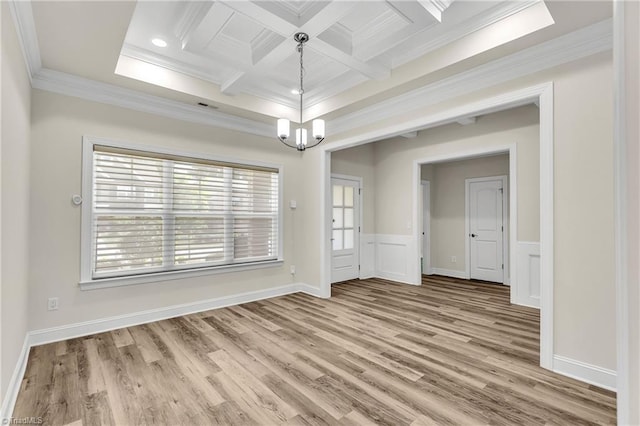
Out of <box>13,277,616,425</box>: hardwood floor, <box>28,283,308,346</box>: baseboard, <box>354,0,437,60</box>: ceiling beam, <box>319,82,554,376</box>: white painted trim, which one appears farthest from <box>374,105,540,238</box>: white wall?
<box>354,0,437,60</box>: ceiling beam

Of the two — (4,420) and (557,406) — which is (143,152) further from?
(557,406)

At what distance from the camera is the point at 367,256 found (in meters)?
6.33

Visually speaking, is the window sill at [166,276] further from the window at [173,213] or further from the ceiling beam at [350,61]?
the ceiling beam at [350,61]

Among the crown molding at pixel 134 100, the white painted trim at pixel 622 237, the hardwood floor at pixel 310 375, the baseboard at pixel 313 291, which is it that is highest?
the crown molding at pixel 134 100

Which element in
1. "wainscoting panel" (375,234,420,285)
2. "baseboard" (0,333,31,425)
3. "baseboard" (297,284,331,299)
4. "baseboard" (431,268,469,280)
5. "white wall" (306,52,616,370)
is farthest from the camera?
"baseboard" (431,268,469,280)

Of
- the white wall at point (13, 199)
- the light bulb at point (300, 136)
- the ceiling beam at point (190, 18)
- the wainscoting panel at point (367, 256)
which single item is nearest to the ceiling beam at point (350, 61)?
the light bulb at point (300, 136)

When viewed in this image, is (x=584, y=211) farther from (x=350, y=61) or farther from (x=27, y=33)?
(x=27, y=33)

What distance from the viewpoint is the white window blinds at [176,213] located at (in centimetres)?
339

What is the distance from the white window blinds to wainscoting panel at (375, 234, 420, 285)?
8.05 ft

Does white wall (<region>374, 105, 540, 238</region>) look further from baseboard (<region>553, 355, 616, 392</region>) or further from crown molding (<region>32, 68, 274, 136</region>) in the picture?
crown molding (<region>32, 68, 274, 136</region>)

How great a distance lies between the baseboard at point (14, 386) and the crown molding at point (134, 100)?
97.9 inches

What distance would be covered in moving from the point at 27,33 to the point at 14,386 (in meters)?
2.62

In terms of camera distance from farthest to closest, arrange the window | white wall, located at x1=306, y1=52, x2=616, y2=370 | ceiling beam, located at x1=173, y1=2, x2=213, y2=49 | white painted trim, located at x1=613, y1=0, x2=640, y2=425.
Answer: the window, ceiling beam, located at x1=173, y1=2, x2=213, y2=49, white wall, located at x1=306, y1=52, x2=616, y2=370, white painted trim, located at x1=613, y1=0, x2=640, y2=425

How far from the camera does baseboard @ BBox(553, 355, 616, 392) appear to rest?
223 cm
